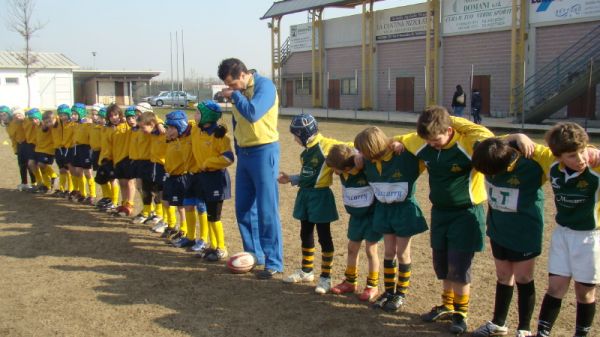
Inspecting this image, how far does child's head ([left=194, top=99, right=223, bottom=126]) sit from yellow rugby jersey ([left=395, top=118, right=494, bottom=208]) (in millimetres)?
2936

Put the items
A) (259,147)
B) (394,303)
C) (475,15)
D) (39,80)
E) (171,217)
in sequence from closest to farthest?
(394,303) → (259,147) → (171,217) → (475,15) → (39,80)

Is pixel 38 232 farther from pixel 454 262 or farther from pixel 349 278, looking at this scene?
pixel 454 262

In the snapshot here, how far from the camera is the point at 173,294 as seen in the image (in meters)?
5.41

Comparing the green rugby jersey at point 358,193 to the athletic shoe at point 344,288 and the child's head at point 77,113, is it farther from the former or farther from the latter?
the child's head at point 77,113

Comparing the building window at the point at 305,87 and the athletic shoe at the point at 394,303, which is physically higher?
the building window at the point at 305,87

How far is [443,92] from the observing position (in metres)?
29.5

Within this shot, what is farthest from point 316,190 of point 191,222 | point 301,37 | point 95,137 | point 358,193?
point 301,37

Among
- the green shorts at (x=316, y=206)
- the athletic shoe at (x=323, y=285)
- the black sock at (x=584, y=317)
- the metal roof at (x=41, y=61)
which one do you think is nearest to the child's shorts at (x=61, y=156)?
the green shorts at (x=316, y=206)

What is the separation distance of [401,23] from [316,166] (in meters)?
28.6

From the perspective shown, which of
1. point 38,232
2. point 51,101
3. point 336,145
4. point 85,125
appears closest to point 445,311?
point 336,145

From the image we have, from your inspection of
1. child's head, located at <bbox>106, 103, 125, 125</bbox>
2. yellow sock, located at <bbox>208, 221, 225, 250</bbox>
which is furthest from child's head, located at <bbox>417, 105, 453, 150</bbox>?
child's head, located at <bbox>106, 103, 125, 125</bbox>

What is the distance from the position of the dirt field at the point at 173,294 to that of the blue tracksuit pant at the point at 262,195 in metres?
0.38

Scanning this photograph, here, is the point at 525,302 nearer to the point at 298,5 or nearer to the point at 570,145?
the point at 570,145

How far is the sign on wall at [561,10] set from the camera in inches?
883
